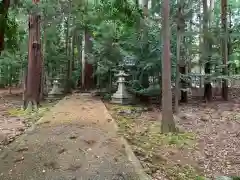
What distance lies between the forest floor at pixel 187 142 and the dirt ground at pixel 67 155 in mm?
573

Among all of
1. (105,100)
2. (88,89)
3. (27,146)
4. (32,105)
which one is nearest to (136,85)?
(105,100)

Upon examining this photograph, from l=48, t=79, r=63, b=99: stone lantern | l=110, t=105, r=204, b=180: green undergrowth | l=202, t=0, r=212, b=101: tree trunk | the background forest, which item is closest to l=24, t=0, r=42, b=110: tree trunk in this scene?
the background forest

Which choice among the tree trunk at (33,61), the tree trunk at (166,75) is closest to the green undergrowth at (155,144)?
the tree trunk at (166,75)

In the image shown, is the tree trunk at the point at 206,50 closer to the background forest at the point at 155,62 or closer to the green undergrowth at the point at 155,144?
the background forest at the point at 155,62

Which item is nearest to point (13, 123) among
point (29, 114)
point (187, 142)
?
point (29, 114)

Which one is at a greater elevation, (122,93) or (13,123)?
(122,93)

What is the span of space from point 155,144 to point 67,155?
9.37ft

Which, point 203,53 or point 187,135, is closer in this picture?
point 187,135

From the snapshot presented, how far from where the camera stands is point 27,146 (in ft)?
20.4

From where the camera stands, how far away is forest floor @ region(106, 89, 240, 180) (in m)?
6.35

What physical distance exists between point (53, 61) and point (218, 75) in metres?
10.0

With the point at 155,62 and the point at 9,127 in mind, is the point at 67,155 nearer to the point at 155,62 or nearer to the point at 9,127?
the point at 9,127

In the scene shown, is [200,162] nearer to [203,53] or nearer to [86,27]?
[203,53]

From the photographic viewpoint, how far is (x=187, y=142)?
331 inches
